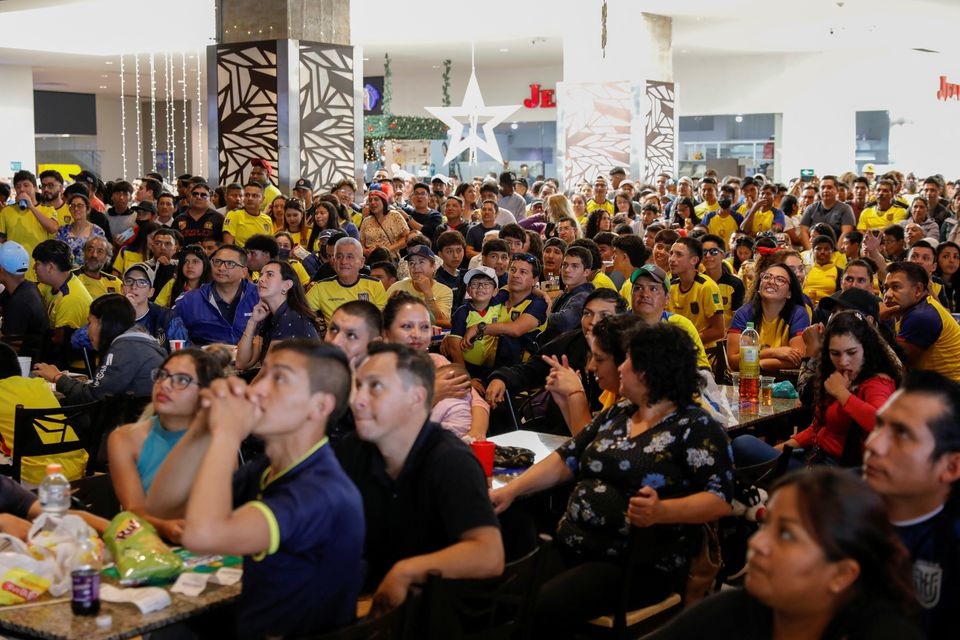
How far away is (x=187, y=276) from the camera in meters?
7.73

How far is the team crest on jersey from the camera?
2.48 m

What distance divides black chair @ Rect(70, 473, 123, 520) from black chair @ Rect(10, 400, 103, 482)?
37.3 inches

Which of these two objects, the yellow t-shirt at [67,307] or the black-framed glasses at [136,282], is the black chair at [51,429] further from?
the yellow t-shirt at [67,307]

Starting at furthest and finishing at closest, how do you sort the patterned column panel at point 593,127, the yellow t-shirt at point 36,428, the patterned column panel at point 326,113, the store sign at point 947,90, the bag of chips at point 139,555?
the store sign at point 947,90 → the patterned column panel at point 593,127 → the patterned column panel at point 326,113 → the yellow t-shirt at point 36,428 → the bag of chips at point 139,555

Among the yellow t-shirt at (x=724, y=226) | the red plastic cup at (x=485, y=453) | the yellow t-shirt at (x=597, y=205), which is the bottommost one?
the red plastic cup at (x=485, y=453)

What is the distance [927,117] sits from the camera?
27812 mm

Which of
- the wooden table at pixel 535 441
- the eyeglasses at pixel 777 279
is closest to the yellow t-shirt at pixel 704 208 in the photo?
the eyeglasses at pixel 777 279

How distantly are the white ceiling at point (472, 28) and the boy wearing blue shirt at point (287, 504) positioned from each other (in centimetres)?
1648

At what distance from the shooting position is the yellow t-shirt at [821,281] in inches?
356

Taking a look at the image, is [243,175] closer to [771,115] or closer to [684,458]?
[684,458]

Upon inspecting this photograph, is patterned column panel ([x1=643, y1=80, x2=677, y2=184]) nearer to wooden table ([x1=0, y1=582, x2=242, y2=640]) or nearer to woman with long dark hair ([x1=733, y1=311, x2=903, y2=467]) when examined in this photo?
woman with long dark hair ([x1=733, y1=311, x2=903, y2=467])

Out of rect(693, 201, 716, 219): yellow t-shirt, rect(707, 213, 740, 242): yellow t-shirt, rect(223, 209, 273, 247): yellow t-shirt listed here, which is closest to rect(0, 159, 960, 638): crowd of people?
rect(223, 209, 273, 247): yellow t-shirt

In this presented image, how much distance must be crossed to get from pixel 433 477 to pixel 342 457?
376mm

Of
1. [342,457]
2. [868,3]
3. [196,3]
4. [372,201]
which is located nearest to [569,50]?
[868,3]
